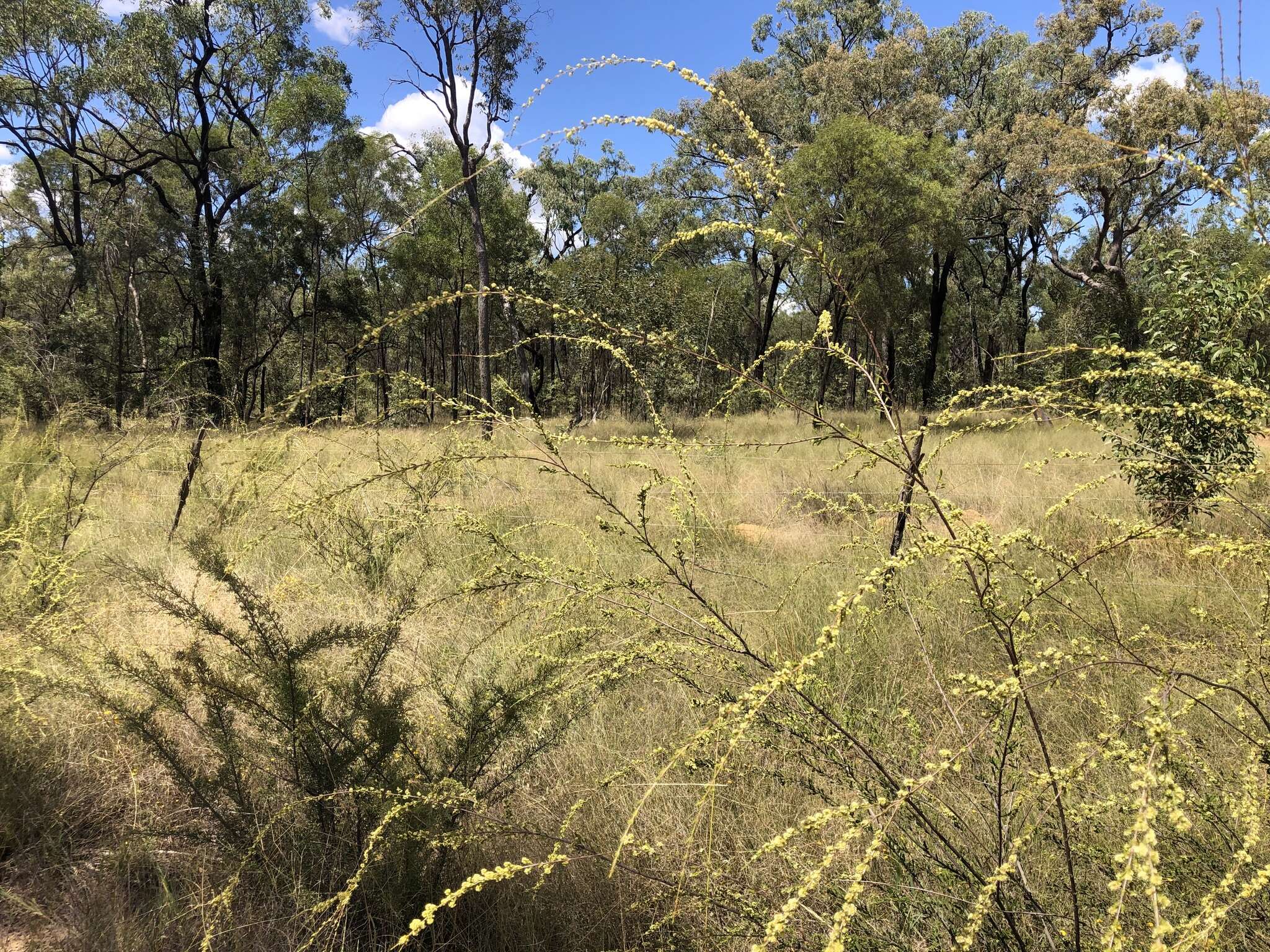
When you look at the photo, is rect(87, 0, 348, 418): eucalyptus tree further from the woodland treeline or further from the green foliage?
the green foliage

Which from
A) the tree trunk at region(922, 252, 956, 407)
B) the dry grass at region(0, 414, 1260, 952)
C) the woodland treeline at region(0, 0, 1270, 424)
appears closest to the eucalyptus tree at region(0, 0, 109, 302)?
the woodland treeline at region(0, 0, 1270, 424)

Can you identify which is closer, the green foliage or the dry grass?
the dry grass

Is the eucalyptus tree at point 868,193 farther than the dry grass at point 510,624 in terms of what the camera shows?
Yes

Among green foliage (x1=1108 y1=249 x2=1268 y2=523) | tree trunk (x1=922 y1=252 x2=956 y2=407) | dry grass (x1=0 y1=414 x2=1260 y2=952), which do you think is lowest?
dry grass (x1=0 y1=414 x2=1260 y2=952)

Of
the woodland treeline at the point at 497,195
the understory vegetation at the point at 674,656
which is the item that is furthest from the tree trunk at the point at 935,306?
the understory vegetation at the point at 674,656

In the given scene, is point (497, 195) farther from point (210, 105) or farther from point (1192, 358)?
point (1192, 358)

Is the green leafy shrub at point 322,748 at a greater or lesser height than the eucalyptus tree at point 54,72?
lesser

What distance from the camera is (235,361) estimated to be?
78.2 feet

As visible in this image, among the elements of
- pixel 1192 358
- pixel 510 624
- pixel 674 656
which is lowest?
pixel 510 624

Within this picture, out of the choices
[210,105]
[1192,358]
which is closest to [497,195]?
[210,105]

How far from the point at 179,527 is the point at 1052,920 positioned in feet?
19.5

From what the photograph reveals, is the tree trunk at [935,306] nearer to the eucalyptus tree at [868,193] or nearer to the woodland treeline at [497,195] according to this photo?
the woodland treeline at [497,195]

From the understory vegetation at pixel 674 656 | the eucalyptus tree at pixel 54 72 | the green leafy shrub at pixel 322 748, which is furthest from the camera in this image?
the eucalyptus tree at pixel 54 72

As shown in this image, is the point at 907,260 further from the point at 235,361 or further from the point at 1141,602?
the point at 235,361
